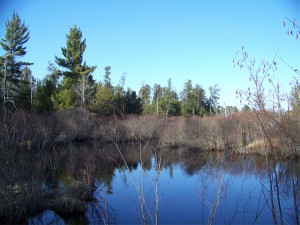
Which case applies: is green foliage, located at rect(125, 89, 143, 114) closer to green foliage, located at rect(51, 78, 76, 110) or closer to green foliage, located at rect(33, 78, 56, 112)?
green foliage, located at rect(51, 78, 76, 110)

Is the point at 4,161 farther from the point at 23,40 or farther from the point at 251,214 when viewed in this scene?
the point at 23,40

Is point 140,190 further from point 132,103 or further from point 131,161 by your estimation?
point 132,103

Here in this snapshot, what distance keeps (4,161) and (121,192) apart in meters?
3.75

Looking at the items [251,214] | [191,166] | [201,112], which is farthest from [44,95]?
[201,112]

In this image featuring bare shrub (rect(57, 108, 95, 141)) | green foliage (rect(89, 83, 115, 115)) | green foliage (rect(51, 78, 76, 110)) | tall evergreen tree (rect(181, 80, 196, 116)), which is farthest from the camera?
tall evergreen tree (rect(181, 80, 196, 116))

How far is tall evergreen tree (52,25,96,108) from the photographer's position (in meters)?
31.9

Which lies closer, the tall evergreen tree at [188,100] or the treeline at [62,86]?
the treeline at [62,86]

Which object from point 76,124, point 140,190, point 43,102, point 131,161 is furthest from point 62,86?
point 140,190

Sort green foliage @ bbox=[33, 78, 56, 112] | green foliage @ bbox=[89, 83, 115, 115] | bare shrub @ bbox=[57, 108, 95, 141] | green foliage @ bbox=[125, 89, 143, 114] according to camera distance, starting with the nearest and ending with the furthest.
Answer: bare shrub @ bbox=[57, 108, 95, 141]
green foliage @ bbox=[33, 78, 56, 112]
green foliage @ bbox=[89, 83, 115, 115]
green foliage @ bbox=[125, 89, 143, 114]

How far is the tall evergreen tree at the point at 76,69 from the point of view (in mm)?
31881

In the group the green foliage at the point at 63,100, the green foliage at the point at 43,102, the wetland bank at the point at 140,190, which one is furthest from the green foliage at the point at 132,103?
the wetland bank at the point at 140,190

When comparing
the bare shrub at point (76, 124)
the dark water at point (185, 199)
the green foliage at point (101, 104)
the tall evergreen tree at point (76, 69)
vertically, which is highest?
the tall evergreen tree at point (76, 69)

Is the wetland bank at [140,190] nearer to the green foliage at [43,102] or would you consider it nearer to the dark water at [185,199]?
the dark water at [185,199]

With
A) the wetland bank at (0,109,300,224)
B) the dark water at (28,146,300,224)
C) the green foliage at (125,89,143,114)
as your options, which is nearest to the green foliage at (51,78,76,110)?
the green foliage at (125,89,143,114)
